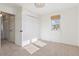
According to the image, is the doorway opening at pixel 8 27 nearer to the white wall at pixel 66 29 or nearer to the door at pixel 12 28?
the door at pixel 12 28

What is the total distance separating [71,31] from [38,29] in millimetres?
2645

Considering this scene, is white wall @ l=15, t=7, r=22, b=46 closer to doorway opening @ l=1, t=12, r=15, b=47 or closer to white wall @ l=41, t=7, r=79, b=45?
doorway opening @ l=1, t=12, r=15, b=47

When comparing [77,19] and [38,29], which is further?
[38,29]

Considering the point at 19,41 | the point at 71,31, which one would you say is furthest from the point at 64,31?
the point at 19,41

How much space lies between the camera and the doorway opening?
18.3 ft

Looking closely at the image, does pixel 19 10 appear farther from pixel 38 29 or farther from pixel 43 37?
pixel 43 37

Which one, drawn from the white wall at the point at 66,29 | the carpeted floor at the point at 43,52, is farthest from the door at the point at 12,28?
the white wall at the point at 66,29

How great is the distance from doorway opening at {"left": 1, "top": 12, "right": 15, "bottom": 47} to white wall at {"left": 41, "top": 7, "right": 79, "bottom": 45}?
98.1 inches

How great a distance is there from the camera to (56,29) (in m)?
6.13

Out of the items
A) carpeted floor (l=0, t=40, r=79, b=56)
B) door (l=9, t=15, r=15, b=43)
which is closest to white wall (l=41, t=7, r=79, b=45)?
carpeted floor (l=0, t=40, r=79, b=56)

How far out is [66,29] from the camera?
5.48m

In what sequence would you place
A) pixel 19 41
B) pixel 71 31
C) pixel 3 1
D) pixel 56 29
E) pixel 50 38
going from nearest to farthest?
pixel 3 1 < pixel 19 41 < pixel 71 31 < pixel 56 29 < pixel 50 38

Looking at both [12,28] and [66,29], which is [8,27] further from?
[66,29]

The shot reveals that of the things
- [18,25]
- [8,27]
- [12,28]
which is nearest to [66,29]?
[18,25]
